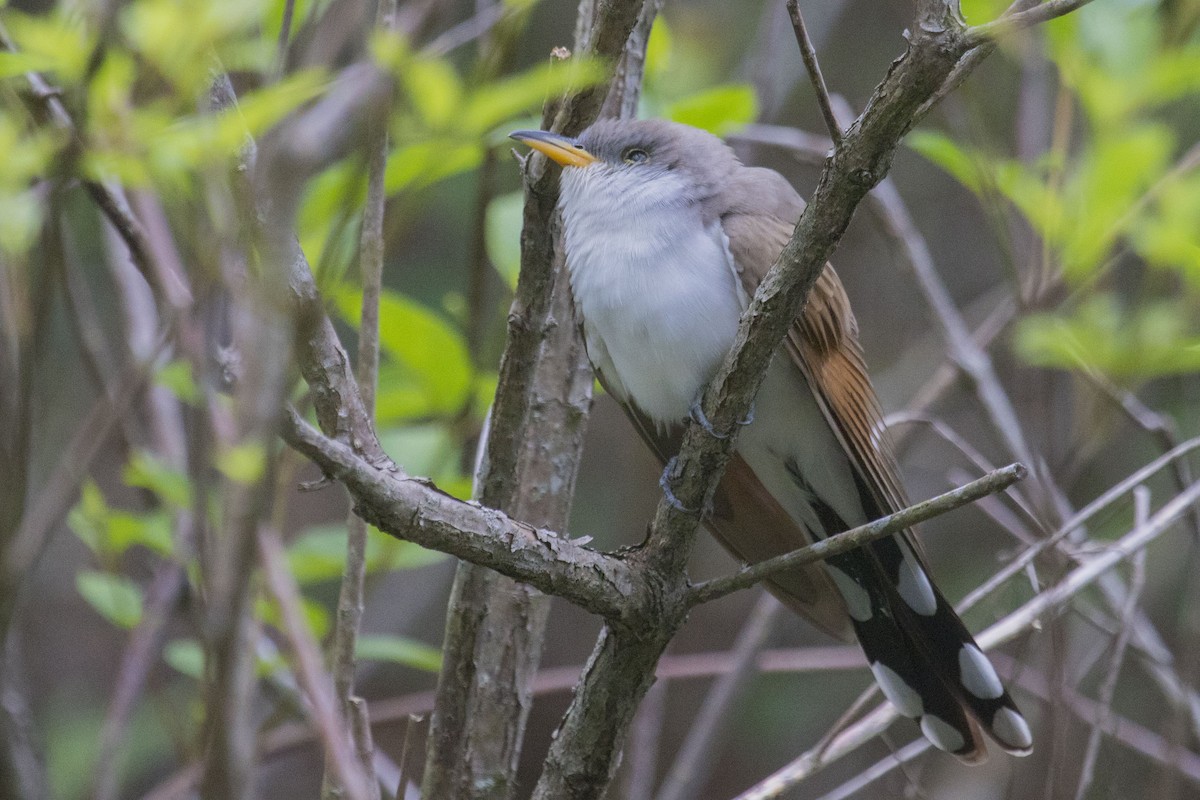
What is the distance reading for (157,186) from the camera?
7.02ft

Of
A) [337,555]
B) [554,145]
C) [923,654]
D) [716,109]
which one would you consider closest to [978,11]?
[716,109]

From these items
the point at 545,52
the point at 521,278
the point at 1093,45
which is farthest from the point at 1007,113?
the point at 521,278

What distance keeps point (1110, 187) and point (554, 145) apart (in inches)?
55.8

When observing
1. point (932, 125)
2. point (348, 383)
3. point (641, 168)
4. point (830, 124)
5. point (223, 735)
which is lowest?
point (223, 735)

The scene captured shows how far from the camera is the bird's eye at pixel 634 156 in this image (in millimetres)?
2904

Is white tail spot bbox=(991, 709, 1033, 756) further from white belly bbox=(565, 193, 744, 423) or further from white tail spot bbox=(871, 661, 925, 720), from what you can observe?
white belly bbox=(565, 193, 744, 423)

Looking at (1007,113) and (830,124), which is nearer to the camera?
(830,124)

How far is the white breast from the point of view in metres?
2.52

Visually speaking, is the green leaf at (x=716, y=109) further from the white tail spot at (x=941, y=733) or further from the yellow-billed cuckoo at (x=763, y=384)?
the white tail spot at (x=941, y=733)

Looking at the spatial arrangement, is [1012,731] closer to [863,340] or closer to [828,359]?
[828,359]

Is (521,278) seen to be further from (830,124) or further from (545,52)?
(545,52)

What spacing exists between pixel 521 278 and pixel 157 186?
2.26 feet

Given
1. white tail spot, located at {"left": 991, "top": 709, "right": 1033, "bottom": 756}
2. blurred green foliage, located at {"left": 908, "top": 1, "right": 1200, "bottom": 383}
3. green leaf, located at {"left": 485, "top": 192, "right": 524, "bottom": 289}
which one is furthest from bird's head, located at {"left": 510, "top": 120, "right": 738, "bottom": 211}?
white tail spot, located at {"left": 991, "top": 709, "right": 1033, "bottom": 756}

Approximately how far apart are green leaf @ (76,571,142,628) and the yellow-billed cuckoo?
44.2 inches
